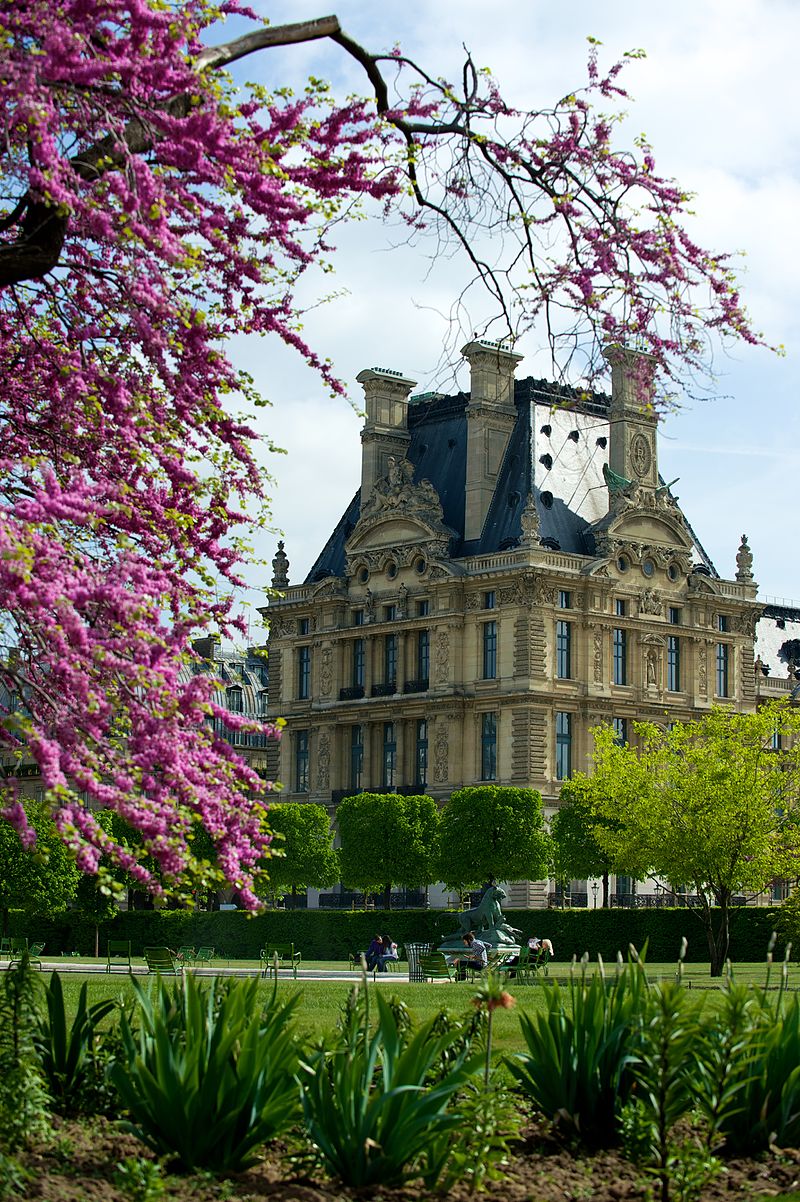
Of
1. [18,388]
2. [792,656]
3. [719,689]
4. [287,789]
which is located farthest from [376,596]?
[18,388]

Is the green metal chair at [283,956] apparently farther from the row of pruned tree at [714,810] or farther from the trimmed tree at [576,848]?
the trimmed tree at [576,848]

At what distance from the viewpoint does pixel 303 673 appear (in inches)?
3669

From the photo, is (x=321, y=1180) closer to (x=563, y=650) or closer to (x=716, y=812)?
(x=716, y=812)

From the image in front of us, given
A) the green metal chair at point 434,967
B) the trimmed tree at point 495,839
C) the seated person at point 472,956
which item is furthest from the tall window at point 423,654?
the green metal chair at point 434,967

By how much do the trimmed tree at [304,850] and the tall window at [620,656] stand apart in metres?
16.6

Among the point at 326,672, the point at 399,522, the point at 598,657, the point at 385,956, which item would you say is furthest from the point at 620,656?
the point at 385,956

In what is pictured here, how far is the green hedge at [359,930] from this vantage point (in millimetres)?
55812

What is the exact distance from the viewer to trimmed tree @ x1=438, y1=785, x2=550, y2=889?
68.2 metres

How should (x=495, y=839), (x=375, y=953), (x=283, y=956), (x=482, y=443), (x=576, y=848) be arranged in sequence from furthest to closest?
(x=482, y=443)
(x=576, y=848)
(x=495, y=839)
(x=283, y=956)
(x=375, y=953)

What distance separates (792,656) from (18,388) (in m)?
94.7

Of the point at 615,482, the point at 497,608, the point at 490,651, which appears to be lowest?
the point at 490,651

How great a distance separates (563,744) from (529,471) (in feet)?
40.5

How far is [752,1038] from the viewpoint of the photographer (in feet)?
41.1

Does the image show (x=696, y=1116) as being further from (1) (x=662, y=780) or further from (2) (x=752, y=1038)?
(1) (x=662, y=780)
